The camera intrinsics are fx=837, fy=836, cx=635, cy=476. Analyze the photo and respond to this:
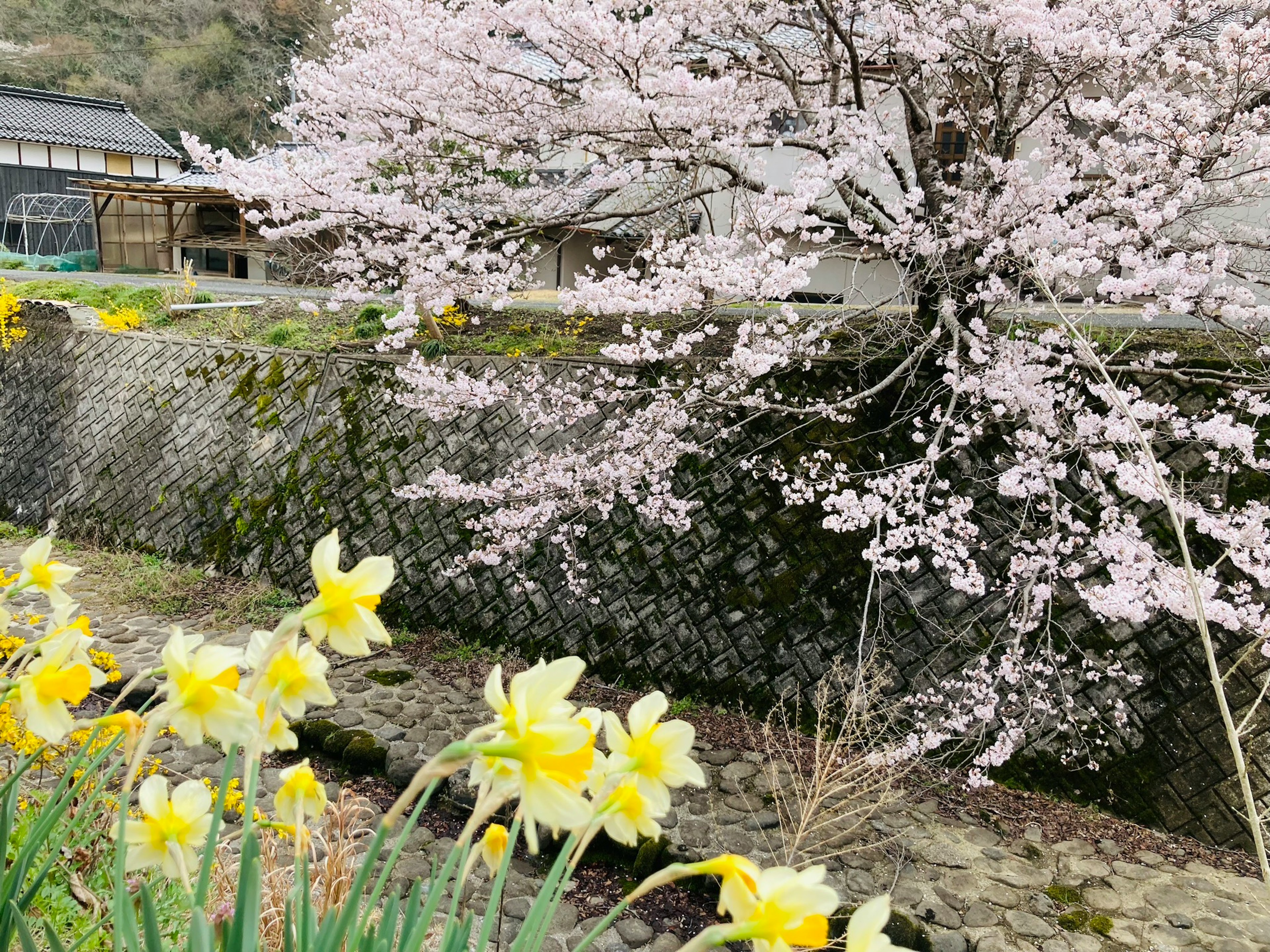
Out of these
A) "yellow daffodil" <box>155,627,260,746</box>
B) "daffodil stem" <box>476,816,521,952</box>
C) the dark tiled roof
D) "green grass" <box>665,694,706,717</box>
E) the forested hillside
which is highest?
the forested hillside

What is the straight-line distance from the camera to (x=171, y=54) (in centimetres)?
2373

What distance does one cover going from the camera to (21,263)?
58.5 ft

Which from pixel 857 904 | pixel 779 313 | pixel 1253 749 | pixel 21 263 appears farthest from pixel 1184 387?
pixel 21 263

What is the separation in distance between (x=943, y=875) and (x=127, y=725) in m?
4.13

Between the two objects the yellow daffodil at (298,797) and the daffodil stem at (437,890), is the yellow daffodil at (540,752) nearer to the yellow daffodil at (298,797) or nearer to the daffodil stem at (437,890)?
the daffodil stem at (437,890)

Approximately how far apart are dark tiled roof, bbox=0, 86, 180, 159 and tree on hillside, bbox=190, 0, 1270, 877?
18.5 metres

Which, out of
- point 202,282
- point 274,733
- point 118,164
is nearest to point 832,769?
point 274,733

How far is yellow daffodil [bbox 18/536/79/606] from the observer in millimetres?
1365

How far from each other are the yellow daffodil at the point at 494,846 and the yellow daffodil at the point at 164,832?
388mm

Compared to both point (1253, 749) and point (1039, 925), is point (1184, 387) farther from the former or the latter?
point (1039, 925)

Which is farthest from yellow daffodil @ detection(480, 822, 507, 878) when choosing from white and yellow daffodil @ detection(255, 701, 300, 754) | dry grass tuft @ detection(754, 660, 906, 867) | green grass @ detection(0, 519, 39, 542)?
green grass @ detection(0, 519, 39, 542)

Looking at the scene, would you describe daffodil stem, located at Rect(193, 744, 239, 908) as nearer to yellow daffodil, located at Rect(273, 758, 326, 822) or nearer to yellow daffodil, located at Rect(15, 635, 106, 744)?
yellow daffodil, located at Rect(273, 758, 326, 822)

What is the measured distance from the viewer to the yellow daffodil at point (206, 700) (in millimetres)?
1028

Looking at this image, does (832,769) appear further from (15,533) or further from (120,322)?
(120,322)
